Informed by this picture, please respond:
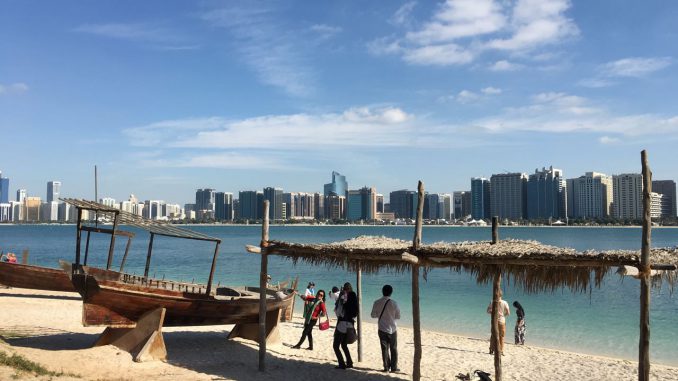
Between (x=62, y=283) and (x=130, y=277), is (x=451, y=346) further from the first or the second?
(x=62, y=283)

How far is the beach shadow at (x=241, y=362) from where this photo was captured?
9.20 m

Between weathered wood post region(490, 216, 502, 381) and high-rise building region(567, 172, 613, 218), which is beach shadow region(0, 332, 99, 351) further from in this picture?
high-rise building region(567, 172, 613, 218)

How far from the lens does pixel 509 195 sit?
166625 millimetres

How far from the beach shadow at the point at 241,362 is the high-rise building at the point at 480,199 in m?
170

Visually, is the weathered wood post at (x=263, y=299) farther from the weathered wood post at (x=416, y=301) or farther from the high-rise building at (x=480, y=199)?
the high-rise building at (x=480, y=199)

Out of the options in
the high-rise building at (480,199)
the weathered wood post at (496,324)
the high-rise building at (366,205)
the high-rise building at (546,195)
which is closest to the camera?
the weathered wood post at (496,324)

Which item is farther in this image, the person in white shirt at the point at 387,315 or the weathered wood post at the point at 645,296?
the person in white shirt at the point at 387,315

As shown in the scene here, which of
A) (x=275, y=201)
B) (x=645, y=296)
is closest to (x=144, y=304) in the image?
(x=645, y=296)

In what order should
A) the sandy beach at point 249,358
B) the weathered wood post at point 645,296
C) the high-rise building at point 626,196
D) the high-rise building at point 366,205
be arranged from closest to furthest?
1. the weathered wood post at point 645,296
2. the sandy beach at point 249,358
3. the high-rise building at point 626,196
4. the high-rise building at point 366,205

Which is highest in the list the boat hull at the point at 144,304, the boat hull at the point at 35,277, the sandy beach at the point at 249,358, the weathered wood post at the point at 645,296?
the weathered wood post at the point at 645,296

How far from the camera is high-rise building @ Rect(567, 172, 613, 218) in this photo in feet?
485

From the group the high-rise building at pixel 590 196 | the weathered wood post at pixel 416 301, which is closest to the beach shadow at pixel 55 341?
the weathered wood post at pixel 416 301

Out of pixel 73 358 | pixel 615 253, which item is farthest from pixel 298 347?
pixel 615 253

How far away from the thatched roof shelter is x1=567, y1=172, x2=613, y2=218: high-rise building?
155849 mm
